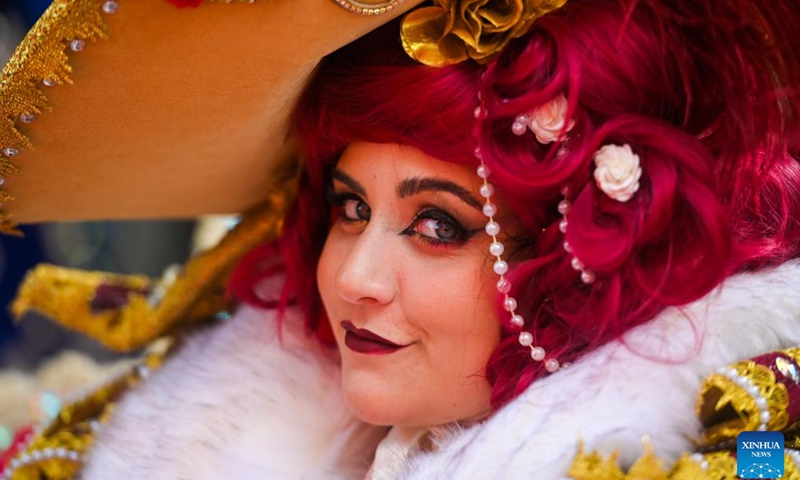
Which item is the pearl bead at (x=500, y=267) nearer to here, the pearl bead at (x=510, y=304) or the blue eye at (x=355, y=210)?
the pearl bead at (x=510, y=304)

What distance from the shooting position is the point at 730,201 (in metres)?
1.12

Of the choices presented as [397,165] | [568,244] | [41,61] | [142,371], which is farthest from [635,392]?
[142,371]

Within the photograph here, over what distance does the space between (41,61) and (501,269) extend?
61 cm

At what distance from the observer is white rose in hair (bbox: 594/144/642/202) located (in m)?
1.05

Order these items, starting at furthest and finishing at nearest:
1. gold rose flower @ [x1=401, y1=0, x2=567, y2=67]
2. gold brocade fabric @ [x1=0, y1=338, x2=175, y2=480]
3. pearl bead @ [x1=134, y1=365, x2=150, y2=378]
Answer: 1. pearl bead @ [x1=134, y1=365, x2=150, y2=378]
2. gold brocade fabric @ [x1=0, y1=338, x2=175, y2=480]
3. gold rose flower @ [x1=401, y1=0, x2=567, y2=67]

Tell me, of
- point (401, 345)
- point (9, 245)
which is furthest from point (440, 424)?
point (9, 245)

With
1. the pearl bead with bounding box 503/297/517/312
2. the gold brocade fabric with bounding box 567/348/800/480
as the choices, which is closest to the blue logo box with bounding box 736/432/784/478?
the gold brocade fabric with bounding box 567/348/800/480

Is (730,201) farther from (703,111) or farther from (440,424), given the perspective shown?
(440,424)

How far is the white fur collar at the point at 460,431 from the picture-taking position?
1.03 metres

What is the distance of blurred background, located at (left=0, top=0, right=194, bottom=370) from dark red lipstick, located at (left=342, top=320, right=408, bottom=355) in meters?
1.34

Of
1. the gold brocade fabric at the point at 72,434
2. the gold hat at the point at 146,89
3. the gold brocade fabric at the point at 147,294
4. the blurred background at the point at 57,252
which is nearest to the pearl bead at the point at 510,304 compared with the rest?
the gold hat at the point at 146,89

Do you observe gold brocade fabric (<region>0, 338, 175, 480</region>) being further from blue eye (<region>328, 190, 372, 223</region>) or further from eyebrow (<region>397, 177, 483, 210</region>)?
eyebrow (<region>397, 177, 483, 210</region>)

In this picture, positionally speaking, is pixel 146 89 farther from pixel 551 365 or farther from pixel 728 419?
pixel 728 419

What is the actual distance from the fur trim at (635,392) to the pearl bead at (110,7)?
663 mm
